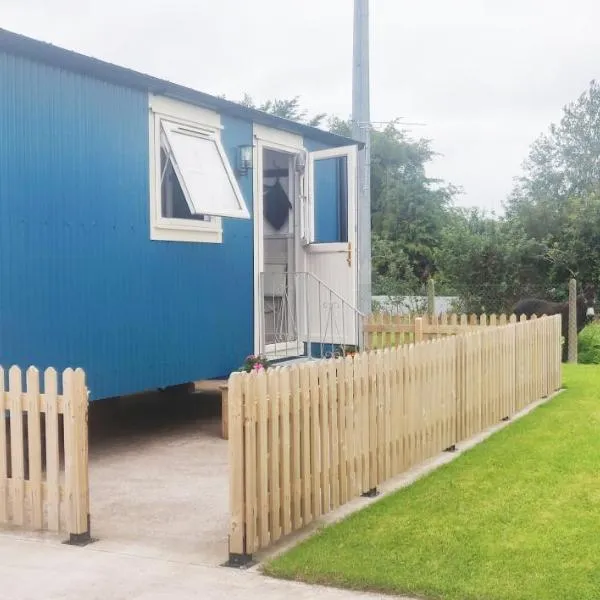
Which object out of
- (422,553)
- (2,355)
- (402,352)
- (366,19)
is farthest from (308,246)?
(422,553)

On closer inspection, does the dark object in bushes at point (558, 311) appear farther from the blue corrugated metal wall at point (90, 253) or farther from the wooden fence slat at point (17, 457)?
the wooden fence slat at point (17, 457)

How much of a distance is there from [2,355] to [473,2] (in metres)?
12.9

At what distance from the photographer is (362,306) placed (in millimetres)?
12586

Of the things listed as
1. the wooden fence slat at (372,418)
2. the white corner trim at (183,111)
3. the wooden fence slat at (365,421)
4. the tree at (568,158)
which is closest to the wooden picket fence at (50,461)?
the wooden fence slat at (365,421)

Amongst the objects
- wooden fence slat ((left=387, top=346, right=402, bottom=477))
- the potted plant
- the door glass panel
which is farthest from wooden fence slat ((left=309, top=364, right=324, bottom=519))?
the door glass panel

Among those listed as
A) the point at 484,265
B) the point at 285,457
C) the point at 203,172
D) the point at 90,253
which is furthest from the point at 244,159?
the point at 484,265

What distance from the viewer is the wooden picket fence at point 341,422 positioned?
216 inches

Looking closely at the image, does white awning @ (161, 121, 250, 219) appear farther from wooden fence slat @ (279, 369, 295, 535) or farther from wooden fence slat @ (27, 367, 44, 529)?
wooden fence slat @ (279, 369, 295, 535)

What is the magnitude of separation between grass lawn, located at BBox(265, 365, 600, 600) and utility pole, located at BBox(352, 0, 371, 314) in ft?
16.5

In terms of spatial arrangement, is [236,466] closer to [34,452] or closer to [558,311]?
[34,452]

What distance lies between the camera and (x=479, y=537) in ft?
18.9

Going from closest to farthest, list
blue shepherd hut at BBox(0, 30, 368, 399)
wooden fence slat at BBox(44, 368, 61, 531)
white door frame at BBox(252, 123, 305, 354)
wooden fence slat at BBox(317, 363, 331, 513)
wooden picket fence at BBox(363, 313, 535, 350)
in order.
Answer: wooden fence slat at BBox(44, 368, 61, 531) → wooden fence slat at BBox(317, 363, 331, 513) → blue shepherd hut at BBox(0, 30, 368, 399) → white door frame at BBox(252, 123, 305, 354) → wooden picket fence at BBox(363, 313, 535, 350)

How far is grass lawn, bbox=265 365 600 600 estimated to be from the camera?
16.2 ft

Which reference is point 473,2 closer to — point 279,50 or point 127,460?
point 127,460
